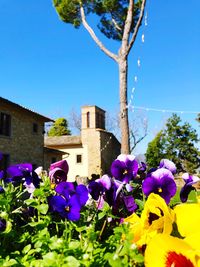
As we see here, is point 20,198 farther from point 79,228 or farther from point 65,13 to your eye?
point 65,13

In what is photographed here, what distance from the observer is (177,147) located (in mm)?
30078

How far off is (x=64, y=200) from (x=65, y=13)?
1695cm

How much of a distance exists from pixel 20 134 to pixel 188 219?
20.8 meters

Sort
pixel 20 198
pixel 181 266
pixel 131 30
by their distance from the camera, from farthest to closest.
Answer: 1. pixel 131 30
2. pixel 20 198
3. pixel 181 266

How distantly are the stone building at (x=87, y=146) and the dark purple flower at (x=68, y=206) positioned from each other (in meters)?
30.4

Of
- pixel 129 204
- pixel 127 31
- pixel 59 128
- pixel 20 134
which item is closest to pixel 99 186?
pixel 129 204

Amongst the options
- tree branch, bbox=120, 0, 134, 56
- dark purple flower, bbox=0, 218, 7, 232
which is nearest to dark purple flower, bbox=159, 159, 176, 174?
dark purple flower, bbox=0, 218, 7, 232

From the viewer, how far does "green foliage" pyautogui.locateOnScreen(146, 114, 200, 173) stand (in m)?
29.8

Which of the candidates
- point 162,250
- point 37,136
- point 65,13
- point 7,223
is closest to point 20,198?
point 7,223

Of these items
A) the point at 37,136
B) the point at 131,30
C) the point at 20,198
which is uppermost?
the point at 131,30

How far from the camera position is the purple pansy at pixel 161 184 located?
3.81 feet

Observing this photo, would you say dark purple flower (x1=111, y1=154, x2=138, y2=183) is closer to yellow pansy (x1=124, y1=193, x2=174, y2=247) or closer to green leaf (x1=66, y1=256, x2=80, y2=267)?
yellow pansy (x1=124, y1=193, x2=174, y2=247)

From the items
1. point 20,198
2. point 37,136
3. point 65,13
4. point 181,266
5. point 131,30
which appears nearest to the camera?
point 181,266

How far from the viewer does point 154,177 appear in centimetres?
116
